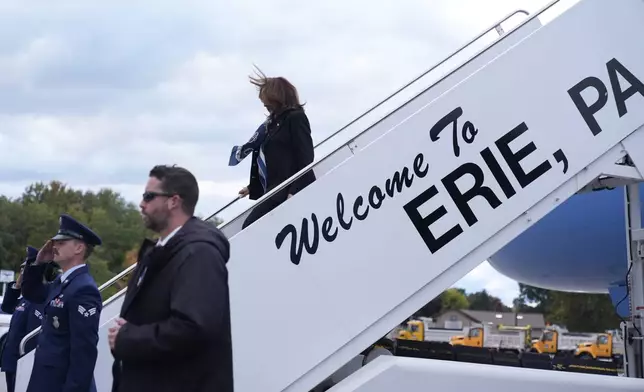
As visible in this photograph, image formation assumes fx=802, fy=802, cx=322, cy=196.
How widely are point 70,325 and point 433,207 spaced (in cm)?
192

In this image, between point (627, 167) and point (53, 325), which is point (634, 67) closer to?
point (627, 167)

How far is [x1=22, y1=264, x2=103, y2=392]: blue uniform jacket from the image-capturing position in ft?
12.6

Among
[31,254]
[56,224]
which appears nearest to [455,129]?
[31,254]

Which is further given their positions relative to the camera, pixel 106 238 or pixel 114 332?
pixel 106 238

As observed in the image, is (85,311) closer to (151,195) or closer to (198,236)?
(151,195)

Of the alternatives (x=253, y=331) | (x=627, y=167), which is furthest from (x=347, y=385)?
(x=627, y=167)

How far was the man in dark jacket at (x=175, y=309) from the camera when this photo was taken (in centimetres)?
253

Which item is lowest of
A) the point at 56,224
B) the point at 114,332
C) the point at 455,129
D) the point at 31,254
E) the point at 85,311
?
the point at 114,332

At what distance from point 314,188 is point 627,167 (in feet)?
5.88

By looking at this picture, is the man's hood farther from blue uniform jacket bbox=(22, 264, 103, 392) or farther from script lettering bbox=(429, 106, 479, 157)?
script lettering bbox=(429, 106, 479, 157)

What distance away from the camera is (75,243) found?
446 centimetres

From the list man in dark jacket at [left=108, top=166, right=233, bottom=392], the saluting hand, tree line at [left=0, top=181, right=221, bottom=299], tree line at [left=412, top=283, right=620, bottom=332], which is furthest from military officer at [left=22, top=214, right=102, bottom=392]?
tree line at [left=0, top=181, right=221, bottom=299]

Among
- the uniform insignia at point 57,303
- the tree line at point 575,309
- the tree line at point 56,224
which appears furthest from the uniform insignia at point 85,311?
the tree line at point 56,224

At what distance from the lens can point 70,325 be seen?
13.0 feet
